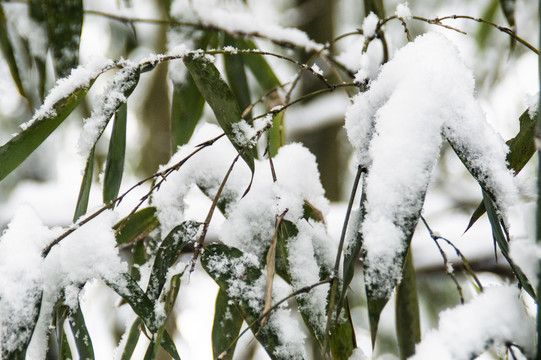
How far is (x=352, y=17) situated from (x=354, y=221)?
7.05 ft

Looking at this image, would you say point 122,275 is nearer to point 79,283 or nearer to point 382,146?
point 79,283

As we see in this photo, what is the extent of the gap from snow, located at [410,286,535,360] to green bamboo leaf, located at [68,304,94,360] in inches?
11.1

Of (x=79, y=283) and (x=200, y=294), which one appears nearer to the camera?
(x=79, y=283)

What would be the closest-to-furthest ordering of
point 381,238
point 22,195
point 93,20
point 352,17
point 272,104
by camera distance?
point 381,238, point 272,104, point 22,195, point 93,20, point 352,17

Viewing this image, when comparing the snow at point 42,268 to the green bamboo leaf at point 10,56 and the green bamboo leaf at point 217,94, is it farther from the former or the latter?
the green bamboo leaf at point 10,56

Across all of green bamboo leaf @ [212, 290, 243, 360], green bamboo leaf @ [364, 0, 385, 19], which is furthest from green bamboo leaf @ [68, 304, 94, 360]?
green bamboo leaf @ [364, 0, 385, 19]

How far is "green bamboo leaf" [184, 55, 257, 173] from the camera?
1.39 ft

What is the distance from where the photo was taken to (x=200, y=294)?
5.80ft

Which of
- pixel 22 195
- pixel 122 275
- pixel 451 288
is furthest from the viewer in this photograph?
pixel 451 288

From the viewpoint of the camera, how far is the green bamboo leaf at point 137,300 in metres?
0.40

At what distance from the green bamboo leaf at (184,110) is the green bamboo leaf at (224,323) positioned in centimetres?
24

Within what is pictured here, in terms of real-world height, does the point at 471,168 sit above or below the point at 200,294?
below

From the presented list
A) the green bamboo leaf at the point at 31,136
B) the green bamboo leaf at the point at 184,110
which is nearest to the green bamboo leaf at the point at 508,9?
the green bamboo leaf at the point at 184,110

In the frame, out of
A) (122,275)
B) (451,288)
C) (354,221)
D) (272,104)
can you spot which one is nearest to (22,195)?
(272,104)
